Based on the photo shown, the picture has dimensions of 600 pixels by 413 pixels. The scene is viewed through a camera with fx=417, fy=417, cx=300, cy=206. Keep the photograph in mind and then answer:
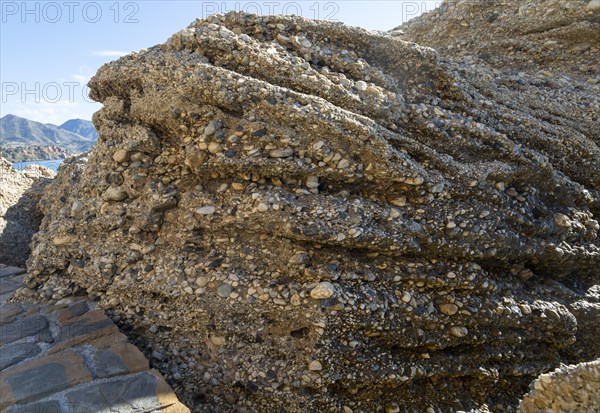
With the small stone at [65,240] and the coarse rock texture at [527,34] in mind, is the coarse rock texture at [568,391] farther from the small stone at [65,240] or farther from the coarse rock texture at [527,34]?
the coarse rock texture at [527,34]

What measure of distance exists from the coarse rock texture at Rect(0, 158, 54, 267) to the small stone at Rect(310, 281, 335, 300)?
447 cm

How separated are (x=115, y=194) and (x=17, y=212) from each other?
10.1 feet

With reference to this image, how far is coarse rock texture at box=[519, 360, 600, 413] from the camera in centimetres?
210

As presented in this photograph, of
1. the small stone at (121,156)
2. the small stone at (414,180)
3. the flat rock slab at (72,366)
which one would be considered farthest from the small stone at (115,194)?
the small stone at (414,180)

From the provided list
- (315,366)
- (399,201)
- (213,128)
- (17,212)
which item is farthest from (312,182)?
(17,212)

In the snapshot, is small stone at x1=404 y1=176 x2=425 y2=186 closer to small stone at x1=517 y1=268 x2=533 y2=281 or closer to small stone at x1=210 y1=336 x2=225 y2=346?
→ small stone at x1=517 y1=268 x2=533 y2=281

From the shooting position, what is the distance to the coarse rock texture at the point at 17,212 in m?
5.54

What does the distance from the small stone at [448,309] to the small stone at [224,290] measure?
5.47ft

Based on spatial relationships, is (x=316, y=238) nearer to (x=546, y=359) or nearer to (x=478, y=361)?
(x=478, y=361)

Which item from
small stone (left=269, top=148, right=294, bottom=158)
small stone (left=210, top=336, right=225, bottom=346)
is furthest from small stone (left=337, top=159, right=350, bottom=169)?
small stone (left=210, top=336, right=225, bottom=346)

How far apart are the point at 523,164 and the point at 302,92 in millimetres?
2159

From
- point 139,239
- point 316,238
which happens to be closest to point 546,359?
point 316,238

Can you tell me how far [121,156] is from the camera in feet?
12.5

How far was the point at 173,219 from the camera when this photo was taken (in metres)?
3.67
